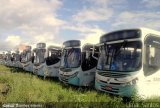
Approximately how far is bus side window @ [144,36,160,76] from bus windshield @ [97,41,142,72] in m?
0.33

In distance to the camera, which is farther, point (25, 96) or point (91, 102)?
point (25, 96)

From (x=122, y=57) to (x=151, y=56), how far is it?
1.13 metres

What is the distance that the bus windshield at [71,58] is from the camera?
1653cm

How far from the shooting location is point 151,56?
1145cm

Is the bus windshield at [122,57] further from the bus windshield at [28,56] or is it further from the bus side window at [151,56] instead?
the bus windshield at [28,56]

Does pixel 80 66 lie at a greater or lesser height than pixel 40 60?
greater

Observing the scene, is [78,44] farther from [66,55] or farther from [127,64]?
[127,64]

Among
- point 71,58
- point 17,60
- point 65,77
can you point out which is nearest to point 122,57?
point 71,58

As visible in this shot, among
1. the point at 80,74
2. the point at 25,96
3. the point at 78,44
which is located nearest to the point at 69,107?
the point at 25,96

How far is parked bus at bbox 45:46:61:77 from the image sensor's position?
2184cm

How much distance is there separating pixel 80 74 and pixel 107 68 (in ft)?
12.2

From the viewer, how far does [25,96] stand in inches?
462

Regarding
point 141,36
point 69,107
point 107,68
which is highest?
point 141,36

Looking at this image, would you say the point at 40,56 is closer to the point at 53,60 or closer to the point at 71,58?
the point at 53,60
